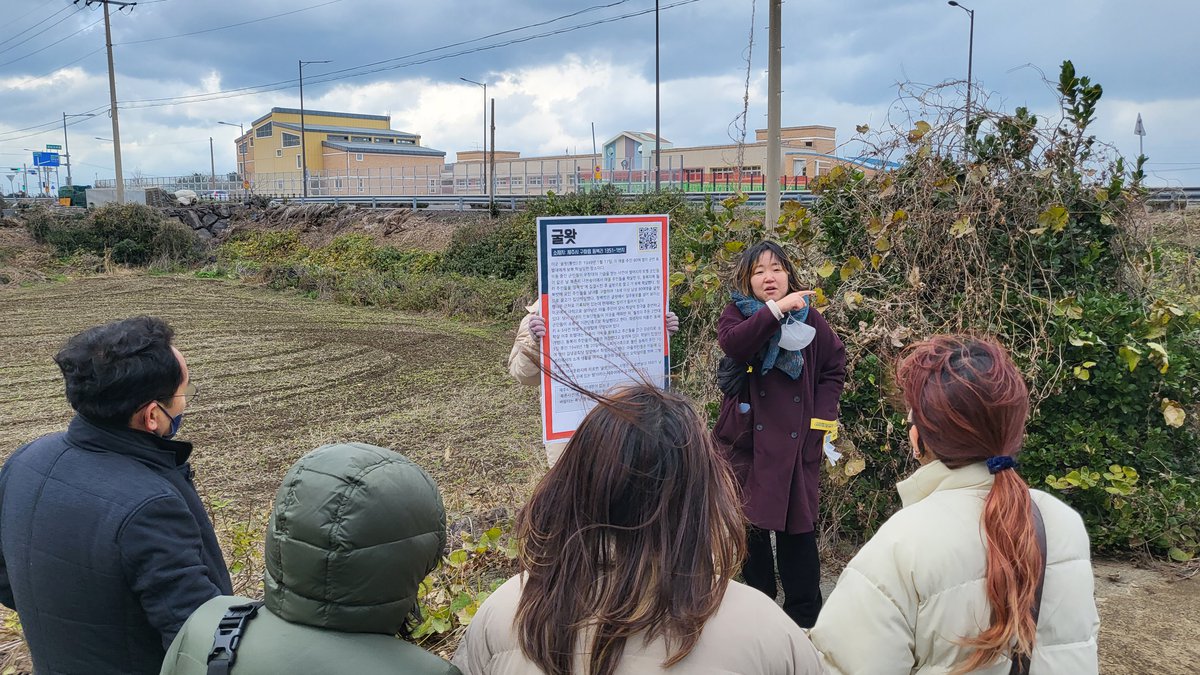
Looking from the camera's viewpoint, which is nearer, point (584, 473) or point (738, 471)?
point (584, 473)

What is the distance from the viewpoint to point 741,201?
5055 millimetres

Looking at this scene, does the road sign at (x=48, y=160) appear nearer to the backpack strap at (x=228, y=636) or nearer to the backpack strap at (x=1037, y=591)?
the backpack strap at (x=228, y=636)

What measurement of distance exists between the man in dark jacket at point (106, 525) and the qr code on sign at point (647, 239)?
1.98 meters

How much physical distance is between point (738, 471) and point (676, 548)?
1.92 metres

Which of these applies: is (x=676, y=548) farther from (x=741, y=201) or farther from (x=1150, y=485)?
(x=741, y=201)

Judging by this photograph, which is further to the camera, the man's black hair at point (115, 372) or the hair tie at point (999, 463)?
the man's black hair at point (115, 372)

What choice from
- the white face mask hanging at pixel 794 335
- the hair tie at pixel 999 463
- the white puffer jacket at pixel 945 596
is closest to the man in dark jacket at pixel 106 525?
the white puffer jacket at pixel 945 596

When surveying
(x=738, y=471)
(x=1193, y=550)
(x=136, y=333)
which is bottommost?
(x=1193, y=550)

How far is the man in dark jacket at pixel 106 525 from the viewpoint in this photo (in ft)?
5.98

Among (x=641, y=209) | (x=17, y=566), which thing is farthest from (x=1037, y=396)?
(x=641, y=209)

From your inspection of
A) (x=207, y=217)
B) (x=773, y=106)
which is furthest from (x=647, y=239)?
(x=207, y=217)

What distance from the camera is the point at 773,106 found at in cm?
778

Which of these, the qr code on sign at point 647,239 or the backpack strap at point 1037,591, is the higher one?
the qr code on sign at point 647,239

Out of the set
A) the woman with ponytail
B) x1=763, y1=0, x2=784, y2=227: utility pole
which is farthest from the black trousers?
x1=763, y1=0, x2=784, y2=227: utility pole
